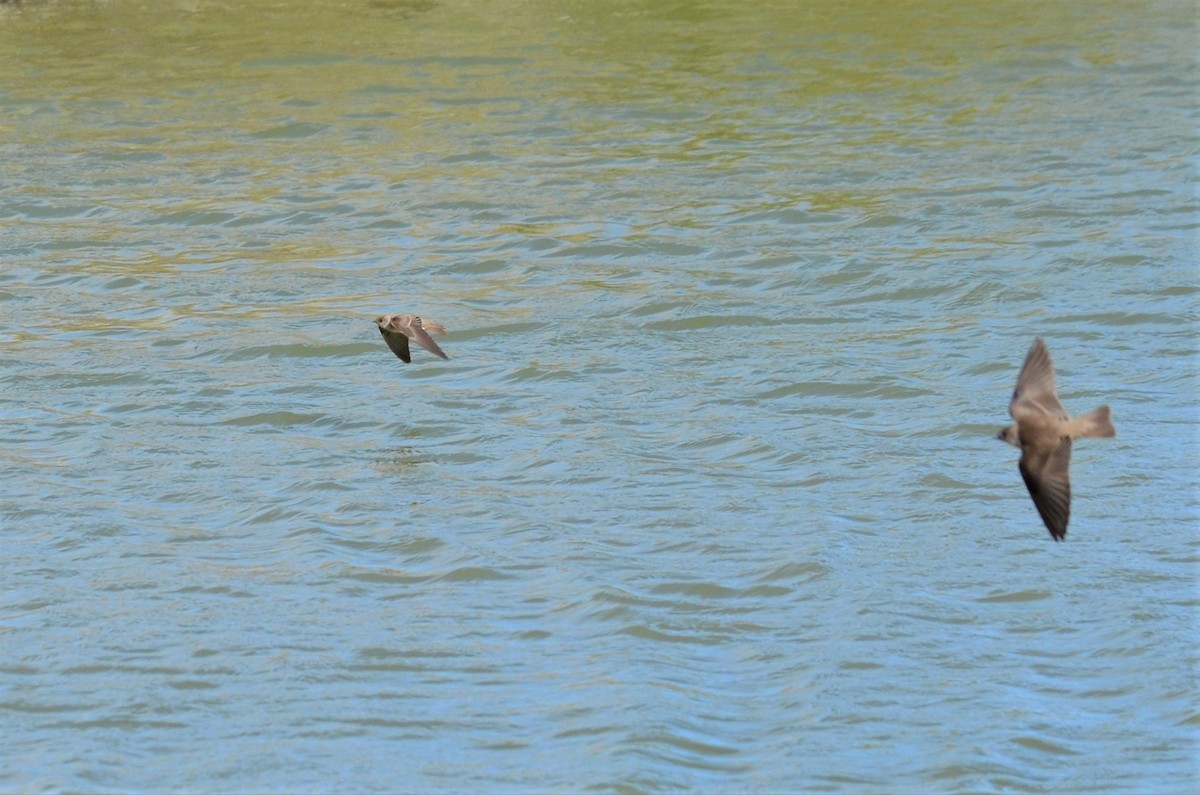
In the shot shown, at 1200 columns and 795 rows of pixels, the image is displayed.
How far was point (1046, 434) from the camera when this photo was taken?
5.43 metres

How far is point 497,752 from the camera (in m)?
5.01

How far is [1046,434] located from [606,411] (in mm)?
2735

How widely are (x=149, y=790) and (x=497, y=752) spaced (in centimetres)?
90

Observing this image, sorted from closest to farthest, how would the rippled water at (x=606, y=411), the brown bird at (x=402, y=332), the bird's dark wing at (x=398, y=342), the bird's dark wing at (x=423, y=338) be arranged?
the rippled water at (x=606, y=411), the bird's dark wing at (x=423, y=338), the brown bird at (x=402, y=332), the bird's dark wing at (x=398, y=342)

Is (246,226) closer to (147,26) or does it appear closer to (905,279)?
(905,279)

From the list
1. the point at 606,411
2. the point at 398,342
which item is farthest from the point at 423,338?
the point at 606,411

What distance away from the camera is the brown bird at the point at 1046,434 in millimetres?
5242

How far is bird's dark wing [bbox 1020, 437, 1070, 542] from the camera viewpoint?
5.29m

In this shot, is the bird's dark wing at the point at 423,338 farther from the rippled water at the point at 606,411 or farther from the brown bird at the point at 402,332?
the rippled water at the point at 606,411

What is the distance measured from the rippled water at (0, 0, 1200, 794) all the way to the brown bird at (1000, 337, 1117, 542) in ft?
1.66

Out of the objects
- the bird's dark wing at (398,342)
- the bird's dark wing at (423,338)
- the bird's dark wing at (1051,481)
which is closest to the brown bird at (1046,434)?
the bird's dark wing at (1051,481)

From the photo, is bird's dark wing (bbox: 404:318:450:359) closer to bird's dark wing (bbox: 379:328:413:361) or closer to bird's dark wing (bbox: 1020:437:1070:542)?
bird's dark wing (bbox: 379:328:413:361)

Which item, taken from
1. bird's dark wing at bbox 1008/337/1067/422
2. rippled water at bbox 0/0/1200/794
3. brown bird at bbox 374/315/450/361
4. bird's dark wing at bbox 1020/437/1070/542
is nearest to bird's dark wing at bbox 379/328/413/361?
brown bird at bbox 374/315/450/361

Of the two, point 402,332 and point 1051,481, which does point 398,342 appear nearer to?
point 402,332
